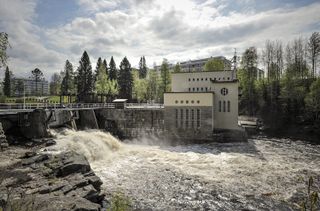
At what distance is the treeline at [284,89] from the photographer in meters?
35.4

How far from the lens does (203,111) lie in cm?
2662

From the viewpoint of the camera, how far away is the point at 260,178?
47.3 feet

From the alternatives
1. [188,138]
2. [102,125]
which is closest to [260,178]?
[188,138]

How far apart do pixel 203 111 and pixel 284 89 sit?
2277 cm

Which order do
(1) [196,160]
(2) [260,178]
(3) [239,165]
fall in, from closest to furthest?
(2) [260,178], (3) [239,165], (1) [196,160]

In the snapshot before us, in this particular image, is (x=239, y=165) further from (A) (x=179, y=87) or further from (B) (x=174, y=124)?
(A) (x=179, y=87)

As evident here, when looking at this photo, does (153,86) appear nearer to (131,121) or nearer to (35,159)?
(131,121)

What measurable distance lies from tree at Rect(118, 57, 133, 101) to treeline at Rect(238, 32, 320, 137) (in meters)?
28.7

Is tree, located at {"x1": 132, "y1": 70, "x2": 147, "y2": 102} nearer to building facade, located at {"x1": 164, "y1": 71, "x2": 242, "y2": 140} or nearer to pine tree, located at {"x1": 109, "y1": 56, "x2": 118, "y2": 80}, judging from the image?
pine tree, located at {"x1": 109, "y1": 56, "x2": 118, "y2": 80}

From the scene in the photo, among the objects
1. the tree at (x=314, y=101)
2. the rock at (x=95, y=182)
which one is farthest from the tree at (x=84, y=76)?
the tree at (x=314, y=101)

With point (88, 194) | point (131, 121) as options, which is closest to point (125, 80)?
point (131, 121)

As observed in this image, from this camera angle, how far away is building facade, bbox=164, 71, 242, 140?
26.6 meters

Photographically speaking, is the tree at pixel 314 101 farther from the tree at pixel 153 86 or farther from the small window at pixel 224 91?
the tree at pixel 153 86

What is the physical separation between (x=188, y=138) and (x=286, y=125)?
22025mm
